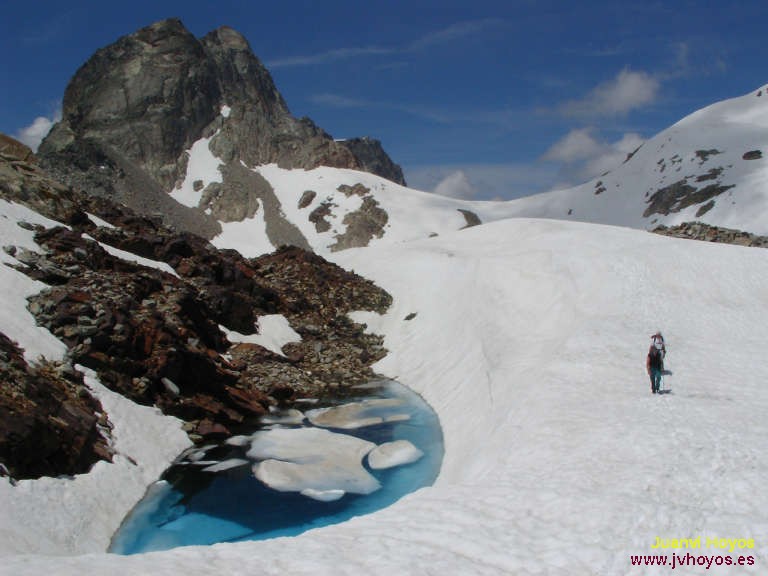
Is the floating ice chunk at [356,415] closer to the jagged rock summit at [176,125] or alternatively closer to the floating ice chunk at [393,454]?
the floating ice chunk at [393,454]

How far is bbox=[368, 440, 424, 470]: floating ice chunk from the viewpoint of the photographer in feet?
73.4

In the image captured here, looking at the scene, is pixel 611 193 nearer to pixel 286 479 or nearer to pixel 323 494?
pixel 286 479

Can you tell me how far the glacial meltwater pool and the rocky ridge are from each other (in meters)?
2.19

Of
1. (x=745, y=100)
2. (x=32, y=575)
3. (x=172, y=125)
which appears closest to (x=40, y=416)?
(x=32, y=575)

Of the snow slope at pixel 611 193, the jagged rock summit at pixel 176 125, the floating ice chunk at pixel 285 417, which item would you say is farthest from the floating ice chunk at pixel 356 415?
the jagged rock summit at pixel 176 125

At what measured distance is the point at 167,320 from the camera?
29375 mm

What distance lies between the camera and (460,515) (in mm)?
11867

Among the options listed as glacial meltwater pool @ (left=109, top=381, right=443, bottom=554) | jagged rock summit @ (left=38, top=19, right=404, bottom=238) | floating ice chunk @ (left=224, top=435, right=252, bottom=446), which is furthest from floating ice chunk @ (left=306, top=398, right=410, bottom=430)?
jagged rock summit @ (left=38, top=19, right=404, bottom=238)

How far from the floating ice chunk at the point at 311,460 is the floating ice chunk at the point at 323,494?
0.13 metres

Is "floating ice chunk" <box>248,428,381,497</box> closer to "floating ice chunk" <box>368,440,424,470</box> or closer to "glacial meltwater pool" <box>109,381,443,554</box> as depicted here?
"glacial meltwater pool" <box>109,381,443,554</box>

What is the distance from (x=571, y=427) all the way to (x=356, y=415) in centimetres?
1345

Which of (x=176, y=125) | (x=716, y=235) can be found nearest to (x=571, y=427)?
(x=716, y=235)

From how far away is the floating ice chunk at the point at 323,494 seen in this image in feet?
63.2

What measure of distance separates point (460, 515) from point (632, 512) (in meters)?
3.20
